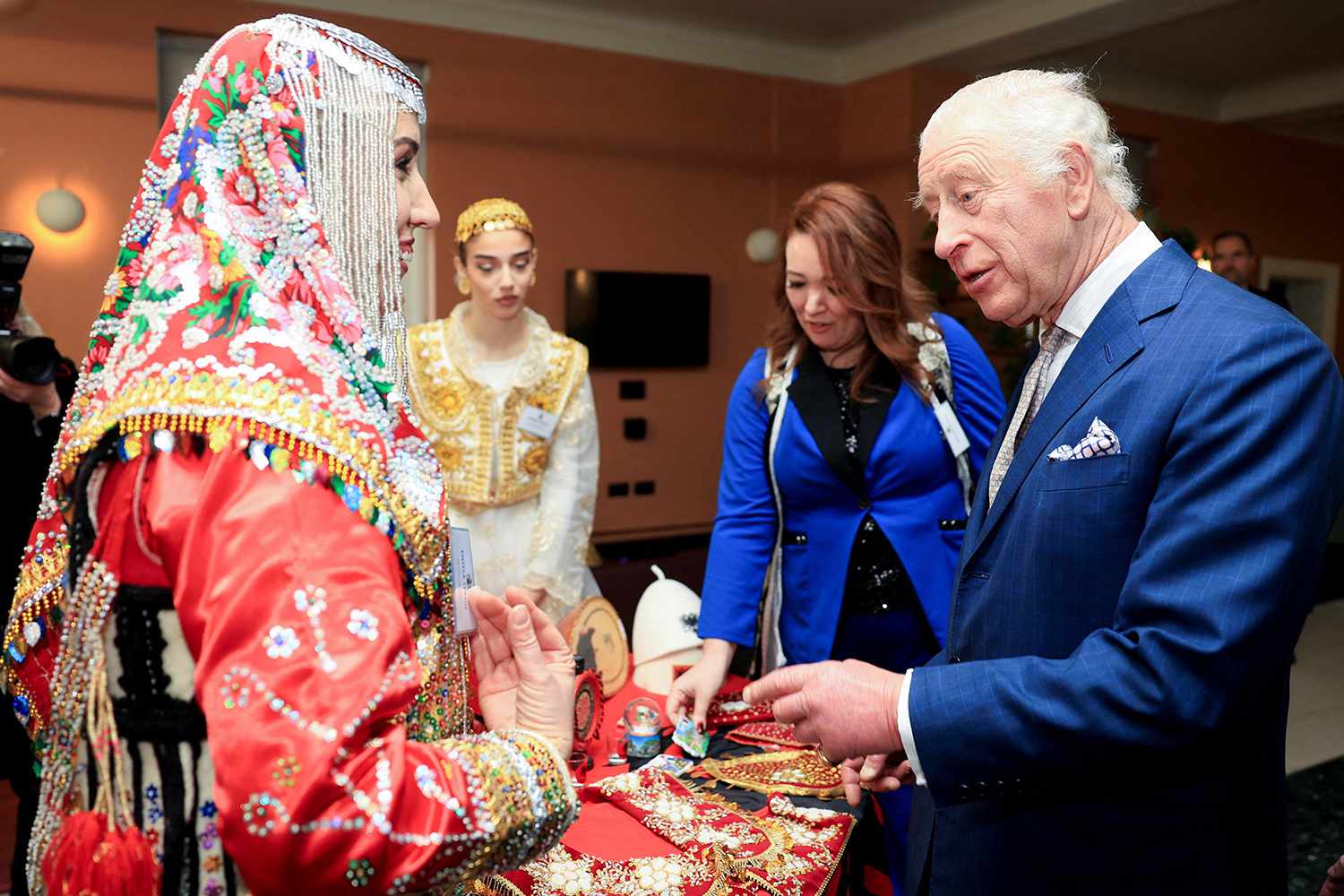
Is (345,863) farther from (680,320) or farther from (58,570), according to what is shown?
(680,320)

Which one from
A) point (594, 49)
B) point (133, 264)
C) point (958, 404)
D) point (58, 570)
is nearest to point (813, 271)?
point (958, 404)

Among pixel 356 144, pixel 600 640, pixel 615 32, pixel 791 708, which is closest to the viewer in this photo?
pixel 356 144

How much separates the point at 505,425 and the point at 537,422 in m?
0.10

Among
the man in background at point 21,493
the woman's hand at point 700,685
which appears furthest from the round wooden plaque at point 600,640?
the man in background at point 21,493

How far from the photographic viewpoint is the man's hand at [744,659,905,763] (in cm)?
116

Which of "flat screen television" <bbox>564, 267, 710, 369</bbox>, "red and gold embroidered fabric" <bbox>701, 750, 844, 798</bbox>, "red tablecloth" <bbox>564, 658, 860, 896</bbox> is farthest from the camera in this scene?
"flat screen television" <bbox>564, 267, 710, 369</bbox>

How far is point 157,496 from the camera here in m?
0.87

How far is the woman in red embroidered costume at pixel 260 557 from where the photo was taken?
2.68 ft

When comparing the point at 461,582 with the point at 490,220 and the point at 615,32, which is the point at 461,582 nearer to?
the point at 490,220

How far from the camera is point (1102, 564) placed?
116 centimetres

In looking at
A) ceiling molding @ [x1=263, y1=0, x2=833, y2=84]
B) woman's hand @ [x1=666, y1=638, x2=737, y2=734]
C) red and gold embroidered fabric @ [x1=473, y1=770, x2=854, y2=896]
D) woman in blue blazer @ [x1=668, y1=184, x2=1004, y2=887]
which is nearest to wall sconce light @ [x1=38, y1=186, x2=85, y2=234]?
ceiling molding @ [x1=263, y1=0, x2=833, y2=84]

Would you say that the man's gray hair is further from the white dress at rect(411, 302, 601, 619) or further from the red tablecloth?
the white dress at rect(411, 302, 601, 619)

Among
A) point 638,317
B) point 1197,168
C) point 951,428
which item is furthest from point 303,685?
point 1197,168

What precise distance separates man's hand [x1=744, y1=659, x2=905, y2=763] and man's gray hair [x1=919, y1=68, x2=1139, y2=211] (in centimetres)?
66
